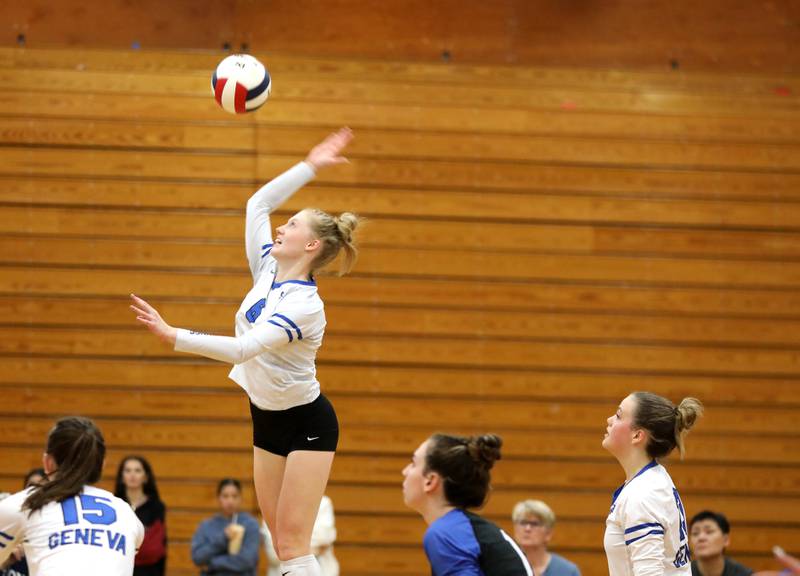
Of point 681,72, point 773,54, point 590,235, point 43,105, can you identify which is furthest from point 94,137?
point 773,54

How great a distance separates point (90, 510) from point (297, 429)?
46.6 inches

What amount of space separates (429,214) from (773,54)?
3.84m

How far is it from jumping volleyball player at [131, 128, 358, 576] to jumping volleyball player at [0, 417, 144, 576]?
2.88ft

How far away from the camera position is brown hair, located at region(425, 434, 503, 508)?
3918 mm

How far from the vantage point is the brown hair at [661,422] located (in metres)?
4.48

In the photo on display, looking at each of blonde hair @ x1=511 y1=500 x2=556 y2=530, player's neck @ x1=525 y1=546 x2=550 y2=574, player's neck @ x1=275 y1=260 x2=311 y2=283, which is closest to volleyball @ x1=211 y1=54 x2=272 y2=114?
player's neck @ x1=275 y1=260 x2=311 y2=283

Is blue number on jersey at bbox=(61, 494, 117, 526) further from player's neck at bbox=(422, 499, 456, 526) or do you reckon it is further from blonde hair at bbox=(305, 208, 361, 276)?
blonde hair at bbox=(305, 208, 361, 276)

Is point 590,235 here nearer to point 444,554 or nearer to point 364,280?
point 364,280

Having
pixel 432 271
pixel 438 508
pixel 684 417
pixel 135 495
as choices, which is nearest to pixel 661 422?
pixel 684 417

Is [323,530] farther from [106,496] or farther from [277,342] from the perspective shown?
[106,496]

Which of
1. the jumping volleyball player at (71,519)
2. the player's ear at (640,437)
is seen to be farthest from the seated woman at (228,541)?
the player's ear at (640,437)

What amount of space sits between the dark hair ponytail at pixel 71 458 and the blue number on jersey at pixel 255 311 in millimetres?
1095

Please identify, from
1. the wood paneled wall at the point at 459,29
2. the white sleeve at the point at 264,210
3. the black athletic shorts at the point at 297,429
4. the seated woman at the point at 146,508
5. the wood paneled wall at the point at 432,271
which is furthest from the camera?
the wood paneled wall at the point at 459,29

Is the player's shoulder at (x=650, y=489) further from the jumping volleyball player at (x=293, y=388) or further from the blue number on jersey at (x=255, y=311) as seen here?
the blue number on jersey at (x=255, y=311)
